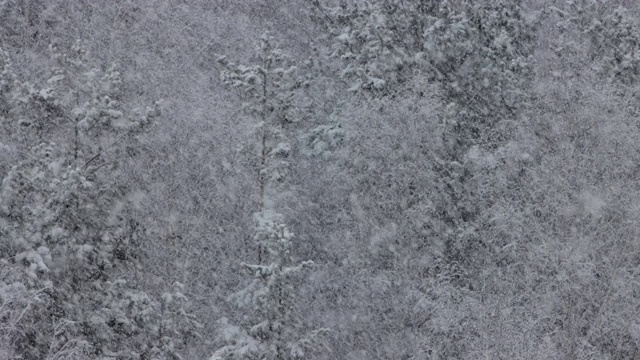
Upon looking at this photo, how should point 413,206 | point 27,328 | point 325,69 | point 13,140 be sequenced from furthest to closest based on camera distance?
1. point 325,69
2. point 413,206
3. point 13,140
4. point 27,328

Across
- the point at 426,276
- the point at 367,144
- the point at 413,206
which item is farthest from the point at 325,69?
the point at 426,276

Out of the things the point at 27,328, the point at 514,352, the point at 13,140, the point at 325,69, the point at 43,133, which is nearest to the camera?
the point at 27,328

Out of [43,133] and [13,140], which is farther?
[13,140]

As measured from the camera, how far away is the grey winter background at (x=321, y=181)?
10016 millimetres

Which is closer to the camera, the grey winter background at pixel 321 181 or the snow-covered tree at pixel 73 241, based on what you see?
the snow-covered tree at pixel 73 241

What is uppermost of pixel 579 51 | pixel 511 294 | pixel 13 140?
pixel 579 51

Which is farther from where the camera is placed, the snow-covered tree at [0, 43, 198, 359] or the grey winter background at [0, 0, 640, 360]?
the grey winter background at [0, 0, 640, 360]

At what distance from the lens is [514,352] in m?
10.3

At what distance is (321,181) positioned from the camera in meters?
14.6

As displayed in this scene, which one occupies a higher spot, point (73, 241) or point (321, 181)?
point (73, 241)

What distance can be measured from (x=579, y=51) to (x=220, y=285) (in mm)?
10000

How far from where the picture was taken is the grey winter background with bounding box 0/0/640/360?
32.9 ft

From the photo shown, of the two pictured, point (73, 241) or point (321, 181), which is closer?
point (73, 241)

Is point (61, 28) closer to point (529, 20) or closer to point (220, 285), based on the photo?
point (220, 285)
